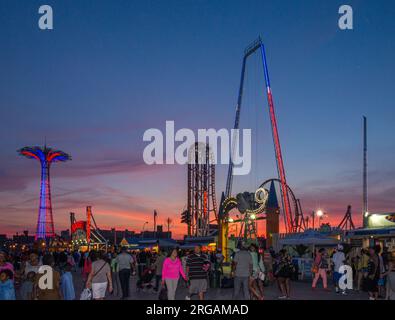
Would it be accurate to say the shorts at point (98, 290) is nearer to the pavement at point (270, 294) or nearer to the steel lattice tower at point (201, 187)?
the pavement at point (270, 294)

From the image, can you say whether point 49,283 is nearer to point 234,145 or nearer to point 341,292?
point 341,292

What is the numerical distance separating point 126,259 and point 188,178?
6363cm

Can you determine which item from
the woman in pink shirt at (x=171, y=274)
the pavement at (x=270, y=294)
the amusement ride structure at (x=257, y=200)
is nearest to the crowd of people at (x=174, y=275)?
the woman in pink shirt at (x=171, y=274)

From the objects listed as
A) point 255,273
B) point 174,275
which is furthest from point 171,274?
point 255,273

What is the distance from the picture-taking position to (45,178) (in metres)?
99.4

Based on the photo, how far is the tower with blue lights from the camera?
322 ft

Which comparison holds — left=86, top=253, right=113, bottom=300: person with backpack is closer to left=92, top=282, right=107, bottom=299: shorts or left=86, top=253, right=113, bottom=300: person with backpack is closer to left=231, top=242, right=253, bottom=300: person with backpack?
left=92, top=282, right=107, bottom=299: shorts

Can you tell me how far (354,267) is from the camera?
22.6 metres

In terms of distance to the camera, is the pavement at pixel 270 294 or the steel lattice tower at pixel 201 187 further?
A: the steel lattice tower at pixel 201 187

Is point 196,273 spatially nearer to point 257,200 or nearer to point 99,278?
point 99,278

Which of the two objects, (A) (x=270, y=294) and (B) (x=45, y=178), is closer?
(A) (x=270, y=294)

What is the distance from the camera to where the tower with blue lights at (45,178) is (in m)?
98.0

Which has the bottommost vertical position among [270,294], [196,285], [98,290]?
[270,294]
